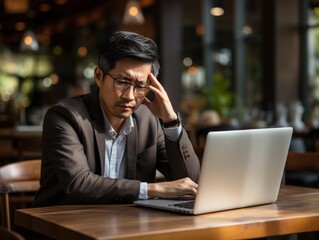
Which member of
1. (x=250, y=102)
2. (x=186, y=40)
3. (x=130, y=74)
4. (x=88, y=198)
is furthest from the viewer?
(x=186, y=40)

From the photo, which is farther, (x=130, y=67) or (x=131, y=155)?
(x=131, y=155)

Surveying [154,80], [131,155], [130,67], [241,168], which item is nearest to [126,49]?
[130,67]

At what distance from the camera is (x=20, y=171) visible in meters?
2.95

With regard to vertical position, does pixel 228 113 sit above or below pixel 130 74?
below

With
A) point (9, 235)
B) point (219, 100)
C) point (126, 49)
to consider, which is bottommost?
point (219, 100)

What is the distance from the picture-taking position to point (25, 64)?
22.8m

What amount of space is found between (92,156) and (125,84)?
283 millimetres

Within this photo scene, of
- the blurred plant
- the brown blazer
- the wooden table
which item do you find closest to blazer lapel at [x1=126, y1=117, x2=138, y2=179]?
the brown blazer

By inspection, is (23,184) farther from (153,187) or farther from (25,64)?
(25,64)

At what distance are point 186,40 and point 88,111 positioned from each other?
34.1 ft

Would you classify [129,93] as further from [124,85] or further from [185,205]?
[185,205]

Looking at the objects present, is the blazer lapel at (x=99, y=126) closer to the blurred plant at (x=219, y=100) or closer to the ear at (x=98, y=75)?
the ear at (x=98, y=75)

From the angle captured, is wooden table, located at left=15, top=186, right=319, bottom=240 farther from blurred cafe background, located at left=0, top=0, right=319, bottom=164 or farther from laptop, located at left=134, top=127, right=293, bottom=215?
blurred cafe background, located at left=0, top=0, right=319, bottom=164

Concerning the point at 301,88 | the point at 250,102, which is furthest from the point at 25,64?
the point at 301,88
